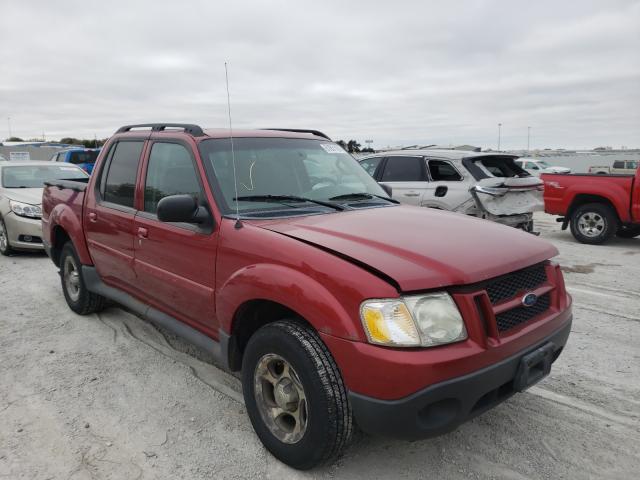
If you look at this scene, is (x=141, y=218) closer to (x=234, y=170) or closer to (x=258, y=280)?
(x=234, y=170)

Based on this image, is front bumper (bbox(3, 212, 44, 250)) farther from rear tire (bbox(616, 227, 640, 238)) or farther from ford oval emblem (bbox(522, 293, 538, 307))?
rear tire (bbox(616, 227, 640, 238))

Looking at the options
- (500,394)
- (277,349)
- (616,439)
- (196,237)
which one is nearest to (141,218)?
(196,237)

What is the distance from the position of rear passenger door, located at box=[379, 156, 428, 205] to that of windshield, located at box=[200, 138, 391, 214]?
4.64 metres

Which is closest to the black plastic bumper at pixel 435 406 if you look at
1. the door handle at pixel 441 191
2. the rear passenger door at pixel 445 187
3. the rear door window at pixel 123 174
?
the rear door window at pixel 123 174

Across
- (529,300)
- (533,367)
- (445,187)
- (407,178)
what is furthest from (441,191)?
(533,367)

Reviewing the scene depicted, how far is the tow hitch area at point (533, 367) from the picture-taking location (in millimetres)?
2467

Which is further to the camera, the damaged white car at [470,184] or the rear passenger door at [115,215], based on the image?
the damaged white car at [470,184]

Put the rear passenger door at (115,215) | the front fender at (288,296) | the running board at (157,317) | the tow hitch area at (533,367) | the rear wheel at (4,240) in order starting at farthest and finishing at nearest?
1. the rear wheel at (4,240)
2. the rear passenger door at (115,215)
3. the running board at (157,317)
4. the tow hitch area at (533,367)
5. the front fender at (288,296)

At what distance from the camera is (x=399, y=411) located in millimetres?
2201

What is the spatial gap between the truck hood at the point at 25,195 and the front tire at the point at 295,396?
6946 mm

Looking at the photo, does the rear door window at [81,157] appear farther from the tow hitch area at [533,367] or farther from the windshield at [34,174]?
the tow hitch area at [533,367]

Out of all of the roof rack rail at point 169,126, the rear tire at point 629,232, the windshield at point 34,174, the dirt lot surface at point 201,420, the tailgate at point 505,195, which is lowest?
the dirt lot surface at point 201,420

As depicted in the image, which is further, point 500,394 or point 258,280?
point 258,280

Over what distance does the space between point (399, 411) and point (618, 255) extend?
25.5 ft
